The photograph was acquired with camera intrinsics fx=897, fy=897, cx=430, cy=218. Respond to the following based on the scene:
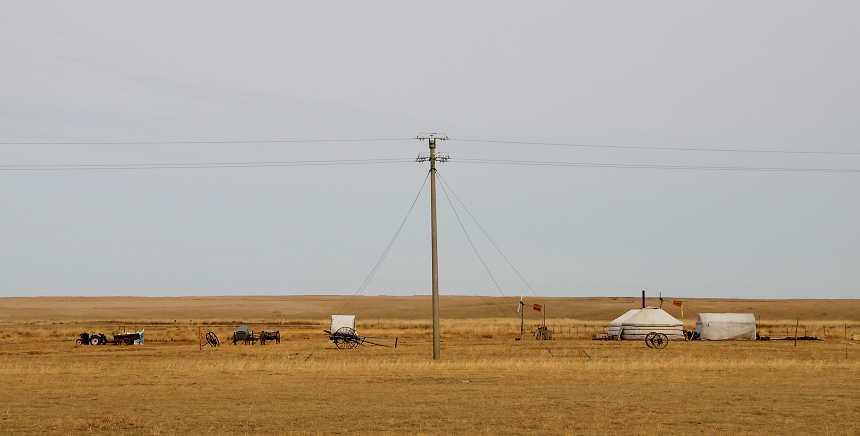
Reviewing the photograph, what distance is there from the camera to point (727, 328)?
70750 millimetres

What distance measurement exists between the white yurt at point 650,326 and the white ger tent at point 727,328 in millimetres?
3030

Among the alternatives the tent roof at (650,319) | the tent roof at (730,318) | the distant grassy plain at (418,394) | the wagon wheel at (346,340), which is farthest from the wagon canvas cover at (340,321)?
the tent roof at (730,318)

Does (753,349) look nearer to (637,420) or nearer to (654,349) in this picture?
(654,349)

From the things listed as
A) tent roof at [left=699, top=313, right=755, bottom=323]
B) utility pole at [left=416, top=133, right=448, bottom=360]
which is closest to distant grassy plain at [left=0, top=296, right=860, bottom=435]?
utility pole at [left=416, top=133, right=448, bottom=360]

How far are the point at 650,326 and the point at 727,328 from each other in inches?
305

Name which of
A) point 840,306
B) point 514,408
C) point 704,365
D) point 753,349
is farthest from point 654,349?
point 840,306

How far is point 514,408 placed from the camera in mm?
21531

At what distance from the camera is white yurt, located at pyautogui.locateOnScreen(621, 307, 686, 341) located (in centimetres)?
6756

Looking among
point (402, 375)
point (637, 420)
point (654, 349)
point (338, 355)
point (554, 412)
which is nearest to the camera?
point (637, 420)

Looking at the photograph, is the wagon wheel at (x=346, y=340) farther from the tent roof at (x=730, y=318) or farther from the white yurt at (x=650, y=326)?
the tent roof at (x=730, y=318)

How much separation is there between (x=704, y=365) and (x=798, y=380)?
6948mm

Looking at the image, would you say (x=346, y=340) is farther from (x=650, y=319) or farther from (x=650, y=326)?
(x=650, y=319)

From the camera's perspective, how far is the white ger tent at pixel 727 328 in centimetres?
7031

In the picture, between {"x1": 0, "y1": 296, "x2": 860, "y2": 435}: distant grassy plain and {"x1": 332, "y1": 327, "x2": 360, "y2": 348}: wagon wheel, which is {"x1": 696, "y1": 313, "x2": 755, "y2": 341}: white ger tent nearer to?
{"x1": 0, "y1": 296, "x2": 860, "y2": 435}: distant grassy plain
